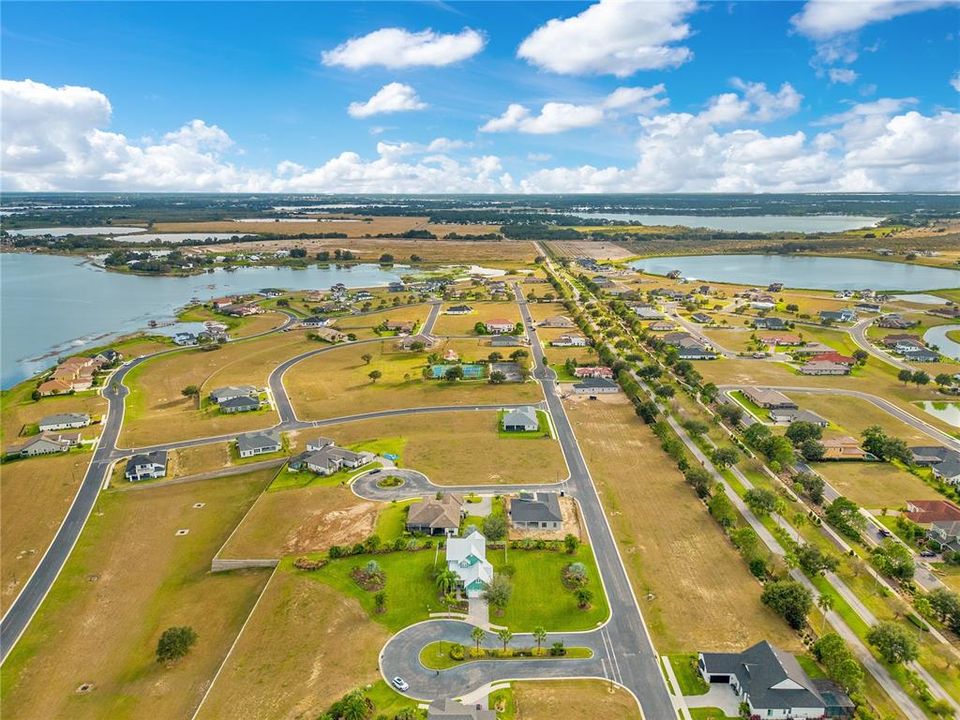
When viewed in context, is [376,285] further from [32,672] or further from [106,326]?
[32,672]

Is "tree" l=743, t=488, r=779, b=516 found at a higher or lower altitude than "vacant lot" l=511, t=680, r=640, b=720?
higher

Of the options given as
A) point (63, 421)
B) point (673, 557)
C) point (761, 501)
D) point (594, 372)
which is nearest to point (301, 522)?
point (673, 557)

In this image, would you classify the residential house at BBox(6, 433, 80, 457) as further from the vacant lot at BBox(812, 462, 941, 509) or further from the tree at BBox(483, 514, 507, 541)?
the vacant lot at BBox(812, 462, 941, 509)

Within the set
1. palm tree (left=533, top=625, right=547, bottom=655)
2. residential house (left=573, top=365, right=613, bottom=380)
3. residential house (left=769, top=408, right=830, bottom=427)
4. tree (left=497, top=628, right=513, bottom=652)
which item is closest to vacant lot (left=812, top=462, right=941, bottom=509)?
residential house (left=769, top=408, right=830, bottom=427)

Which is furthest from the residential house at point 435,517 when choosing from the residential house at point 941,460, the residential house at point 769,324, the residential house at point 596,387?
the residential house at point 769,324

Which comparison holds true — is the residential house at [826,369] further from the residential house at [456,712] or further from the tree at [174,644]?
the tree at [174,644]
